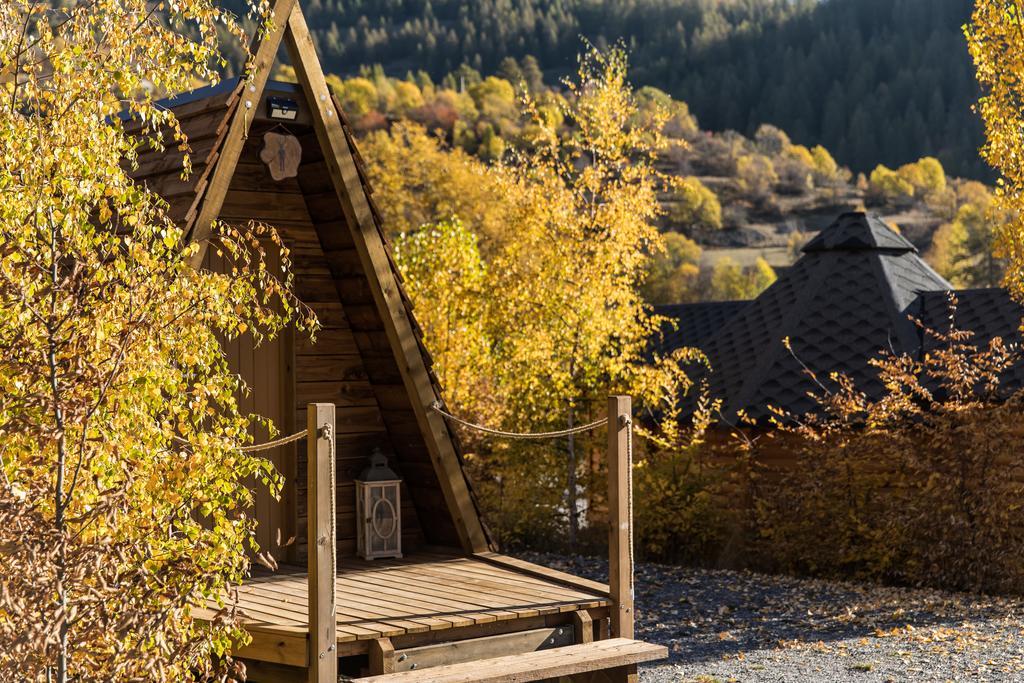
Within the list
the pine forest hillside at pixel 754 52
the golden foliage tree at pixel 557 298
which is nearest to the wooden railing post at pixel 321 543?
the golden foliage tree at pixel 557 298

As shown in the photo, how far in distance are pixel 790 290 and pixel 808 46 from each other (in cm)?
11201

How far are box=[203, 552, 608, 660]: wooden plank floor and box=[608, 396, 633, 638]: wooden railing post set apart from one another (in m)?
0.13

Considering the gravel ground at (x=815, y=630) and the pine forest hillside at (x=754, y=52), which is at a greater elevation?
the pine forest hillside at (x=754, y=52)

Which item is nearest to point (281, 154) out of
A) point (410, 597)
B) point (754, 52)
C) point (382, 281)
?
point (382, 281)

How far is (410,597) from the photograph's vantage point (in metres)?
7.59

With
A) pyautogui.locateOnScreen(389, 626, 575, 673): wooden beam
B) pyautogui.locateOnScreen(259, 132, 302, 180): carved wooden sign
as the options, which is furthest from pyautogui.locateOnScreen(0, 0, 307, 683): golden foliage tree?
pyautogui.locateOnScreen(259, 132, 302, 180): carved wooden sign

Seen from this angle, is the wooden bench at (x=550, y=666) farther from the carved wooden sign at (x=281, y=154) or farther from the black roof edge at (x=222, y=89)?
the black roof edge at (x=222, y=89)

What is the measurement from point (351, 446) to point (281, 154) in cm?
220

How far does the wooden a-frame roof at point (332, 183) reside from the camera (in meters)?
7.53

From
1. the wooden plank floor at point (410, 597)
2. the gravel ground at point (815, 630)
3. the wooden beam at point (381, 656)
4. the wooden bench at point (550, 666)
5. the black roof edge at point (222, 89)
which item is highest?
the black roof edge at point (222, 89)

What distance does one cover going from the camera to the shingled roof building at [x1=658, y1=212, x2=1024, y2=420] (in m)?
15.0

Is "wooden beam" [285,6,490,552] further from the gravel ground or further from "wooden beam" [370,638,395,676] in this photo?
"wooden beam" [370,638,395,676]

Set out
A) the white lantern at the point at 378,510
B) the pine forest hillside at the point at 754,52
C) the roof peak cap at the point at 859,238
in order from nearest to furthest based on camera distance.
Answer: the white lantern at the point at 378,510
the roof peak cap at the point at 859,238
the pine forest hillside at the point at 754,52

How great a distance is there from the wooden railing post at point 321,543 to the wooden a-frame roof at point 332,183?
1707mm
